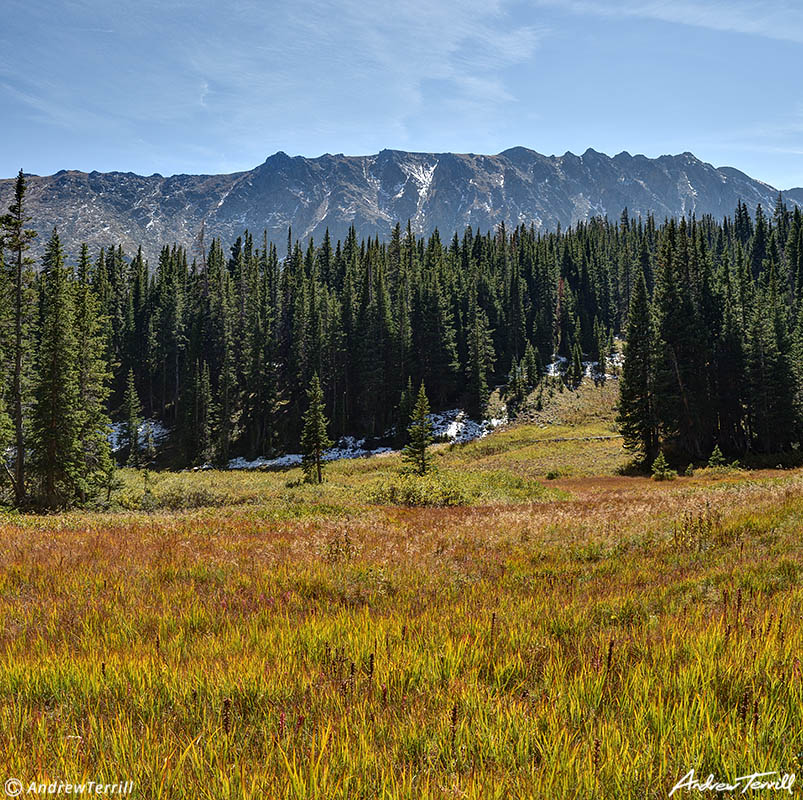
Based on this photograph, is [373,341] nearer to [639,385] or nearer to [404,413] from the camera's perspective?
[404,413]

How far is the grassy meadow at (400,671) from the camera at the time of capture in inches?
91.0

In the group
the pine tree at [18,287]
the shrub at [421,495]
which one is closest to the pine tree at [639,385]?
the shrub at [421,495]

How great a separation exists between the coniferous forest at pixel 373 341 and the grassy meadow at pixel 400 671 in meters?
28.2

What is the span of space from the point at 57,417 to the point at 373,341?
53.7 metres

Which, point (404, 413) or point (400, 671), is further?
point (404, 413)

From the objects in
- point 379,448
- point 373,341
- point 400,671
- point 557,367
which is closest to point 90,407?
point 400,671

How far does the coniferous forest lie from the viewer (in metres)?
30.6

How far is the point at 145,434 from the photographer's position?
81625 millimetres

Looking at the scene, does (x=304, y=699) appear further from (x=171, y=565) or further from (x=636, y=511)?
(x=636, y=511)

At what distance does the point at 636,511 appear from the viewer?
13688 mm

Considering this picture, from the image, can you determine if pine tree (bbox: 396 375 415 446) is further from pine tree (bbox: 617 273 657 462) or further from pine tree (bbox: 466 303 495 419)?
pine tree (bbox: 617 273 657 462)

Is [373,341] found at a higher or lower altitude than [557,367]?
higher

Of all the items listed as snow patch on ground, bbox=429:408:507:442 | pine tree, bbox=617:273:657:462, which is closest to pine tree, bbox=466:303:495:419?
snow patch on ground, bbox=429:408:507:442

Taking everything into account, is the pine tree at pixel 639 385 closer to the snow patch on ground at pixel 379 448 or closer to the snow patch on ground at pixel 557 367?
the snow patch on ground at pixel 379 448
